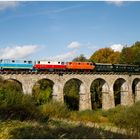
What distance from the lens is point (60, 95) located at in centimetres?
4147

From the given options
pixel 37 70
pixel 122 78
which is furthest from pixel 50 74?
pixel 122 78

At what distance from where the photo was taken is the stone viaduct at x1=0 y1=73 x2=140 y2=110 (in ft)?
127

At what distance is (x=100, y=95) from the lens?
54812 millimetres

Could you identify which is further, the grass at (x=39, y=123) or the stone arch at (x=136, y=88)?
the stone arch at (x=136, y=88)

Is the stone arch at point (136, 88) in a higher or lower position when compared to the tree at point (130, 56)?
lower

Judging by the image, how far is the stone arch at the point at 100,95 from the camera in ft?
156

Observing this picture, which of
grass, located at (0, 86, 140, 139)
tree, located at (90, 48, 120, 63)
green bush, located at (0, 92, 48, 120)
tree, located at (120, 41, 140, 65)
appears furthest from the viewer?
tree, located at (90, 48, 120, 63)

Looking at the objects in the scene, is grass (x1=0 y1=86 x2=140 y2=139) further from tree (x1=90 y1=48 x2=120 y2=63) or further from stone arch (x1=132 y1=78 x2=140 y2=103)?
tree (x1=90 y1=48 x2=120 y2=63)

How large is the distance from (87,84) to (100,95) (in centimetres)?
1020

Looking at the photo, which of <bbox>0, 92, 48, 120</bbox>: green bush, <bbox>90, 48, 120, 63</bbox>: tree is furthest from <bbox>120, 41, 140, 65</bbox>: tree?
<bbox>0, 92, 48, 120</bbox>: green bush

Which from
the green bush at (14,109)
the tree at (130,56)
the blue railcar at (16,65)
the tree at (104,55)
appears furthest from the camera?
the tree at (104,55)

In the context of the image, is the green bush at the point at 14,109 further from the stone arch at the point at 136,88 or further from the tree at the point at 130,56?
the tree at the point at 130,56

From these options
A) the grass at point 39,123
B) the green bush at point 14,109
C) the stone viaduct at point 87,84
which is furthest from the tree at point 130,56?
the green bush at point 14,109

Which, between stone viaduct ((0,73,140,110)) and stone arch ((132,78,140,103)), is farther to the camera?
stone arch ((132,78,140,103))
